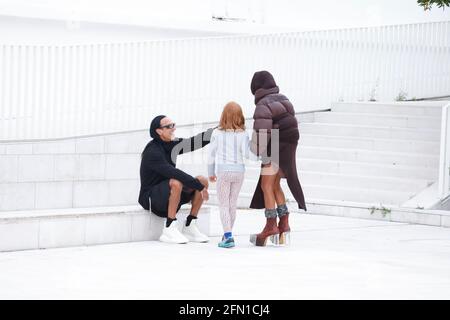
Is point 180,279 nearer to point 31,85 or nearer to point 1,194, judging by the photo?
point 1,194

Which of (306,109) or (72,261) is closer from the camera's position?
(72,261)

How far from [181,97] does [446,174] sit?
4.43m

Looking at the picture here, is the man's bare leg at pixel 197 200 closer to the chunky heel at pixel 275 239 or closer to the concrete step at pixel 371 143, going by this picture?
the chunky heel at pixel 275 239

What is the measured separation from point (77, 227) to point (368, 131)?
739cm

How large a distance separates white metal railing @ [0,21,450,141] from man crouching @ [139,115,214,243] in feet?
10.3

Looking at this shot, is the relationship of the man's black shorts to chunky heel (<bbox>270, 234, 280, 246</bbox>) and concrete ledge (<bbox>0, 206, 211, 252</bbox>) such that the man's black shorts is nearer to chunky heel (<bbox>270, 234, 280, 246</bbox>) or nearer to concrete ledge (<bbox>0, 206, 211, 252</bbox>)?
concrete ledge (<bbox>0, 206, 211, 252</bbox>)

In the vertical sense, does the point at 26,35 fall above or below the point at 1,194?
above

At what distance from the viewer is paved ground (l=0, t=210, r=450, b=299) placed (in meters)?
8.95

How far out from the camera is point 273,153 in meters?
12.0

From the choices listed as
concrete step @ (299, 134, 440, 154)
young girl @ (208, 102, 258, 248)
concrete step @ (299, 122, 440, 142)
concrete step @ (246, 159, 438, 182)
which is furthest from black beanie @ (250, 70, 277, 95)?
concrete step @ (299, 122, 440, 142)

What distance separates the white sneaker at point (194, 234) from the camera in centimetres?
1227

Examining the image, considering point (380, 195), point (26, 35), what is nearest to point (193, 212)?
point (380, 195)

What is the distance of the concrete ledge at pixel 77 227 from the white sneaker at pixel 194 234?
181mm

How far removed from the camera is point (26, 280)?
934 centimetres
